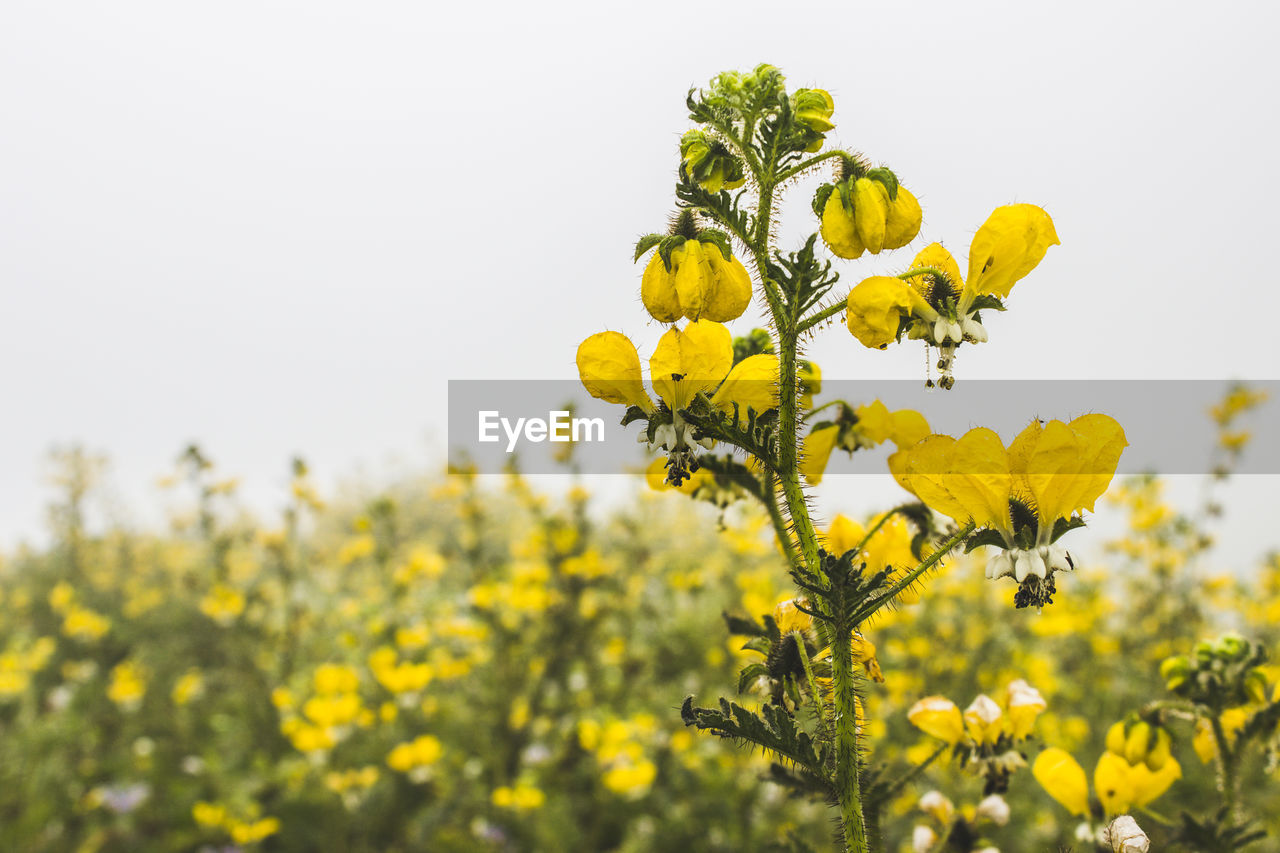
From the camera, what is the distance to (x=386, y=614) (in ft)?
17.2

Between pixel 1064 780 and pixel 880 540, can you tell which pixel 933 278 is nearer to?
pixel 880 540

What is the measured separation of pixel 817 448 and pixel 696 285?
41 centimetres

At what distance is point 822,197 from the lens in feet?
3.36

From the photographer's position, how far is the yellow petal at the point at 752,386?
1043 millimetres

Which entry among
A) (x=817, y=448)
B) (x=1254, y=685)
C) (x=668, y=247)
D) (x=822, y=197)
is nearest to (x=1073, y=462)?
(x=817, y=448)

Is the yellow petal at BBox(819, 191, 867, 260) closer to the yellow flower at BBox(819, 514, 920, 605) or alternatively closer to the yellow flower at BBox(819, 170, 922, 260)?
the yellow flower at BBox(819, 170, 922, 260)

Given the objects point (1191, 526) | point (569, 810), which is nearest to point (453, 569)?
point (569, 810)

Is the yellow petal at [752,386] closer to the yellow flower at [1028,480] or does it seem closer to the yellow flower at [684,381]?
the yellow flower at [684,381]

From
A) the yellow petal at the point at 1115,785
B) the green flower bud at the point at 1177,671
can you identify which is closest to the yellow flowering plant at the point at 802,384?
the yellow petal at the point at 1115,785

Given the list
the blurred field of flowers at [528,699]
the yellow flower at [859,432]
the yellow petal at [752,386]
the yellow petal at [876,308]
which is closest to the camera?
the yellow petal at [876,308]

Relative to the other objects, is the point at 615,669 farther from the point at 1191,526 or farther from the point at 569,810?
the point at 1191,526

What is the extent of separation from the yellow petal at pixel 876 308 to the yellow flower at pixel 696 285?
0.14 metres

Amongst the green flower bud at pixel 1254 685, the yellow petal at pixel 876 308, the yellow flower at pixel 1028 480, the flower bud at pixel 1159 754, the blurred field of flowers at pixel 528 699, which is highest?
the yellow petal at pixel 876 308

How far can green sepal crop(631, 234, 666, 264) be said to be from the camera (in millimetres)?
998
